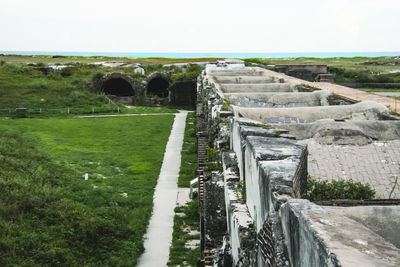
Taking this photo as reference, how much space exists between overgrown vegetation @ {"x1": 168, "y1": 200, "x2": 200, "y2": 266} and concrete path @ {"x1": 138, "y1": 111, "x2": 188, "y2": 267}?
14 cm

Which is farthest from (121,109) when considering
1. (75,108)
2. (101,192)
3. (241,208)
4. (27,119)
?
(241,208)

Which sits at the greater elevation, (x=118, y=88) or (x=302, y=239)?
(x=302, y=239)

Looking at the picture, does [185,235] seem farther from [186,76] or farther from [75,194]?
[186,76]

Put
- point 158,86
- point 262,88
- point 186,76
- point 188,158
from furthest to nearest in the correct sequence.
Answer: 1. point 158,86
2. point 186,76
3. point 188,158
4. point 262,88

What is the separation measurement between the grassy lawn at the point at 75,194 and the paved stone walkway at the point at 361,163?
4165mm

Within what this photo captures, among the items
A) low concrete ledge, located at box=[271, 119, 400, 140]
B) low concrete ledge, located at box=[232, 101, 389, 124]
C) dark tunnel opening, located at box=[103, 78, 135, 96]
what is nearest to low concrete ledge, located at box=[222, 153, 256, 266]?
low concrete ledge, located at box=[271, 119, 400, 140]

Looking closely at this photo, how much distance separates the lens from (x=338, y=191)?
5.26m

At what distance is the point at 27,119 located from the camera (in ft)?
84.7

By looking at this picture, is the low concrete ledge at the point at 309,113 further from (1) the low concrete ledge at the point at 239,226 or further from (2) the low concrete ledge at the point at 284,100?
(1) the low concrete ledge at the point at 239,226

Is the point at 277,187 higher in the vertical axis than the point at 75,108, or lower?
higher

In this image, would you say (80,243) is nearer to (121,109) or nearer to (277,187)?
(277,187)

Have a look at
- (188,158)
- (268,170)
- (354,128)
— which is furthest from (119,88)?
(268,170)

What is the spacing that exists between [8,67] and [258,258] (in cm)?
3625

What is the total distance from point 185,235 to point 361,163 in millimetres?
4740
